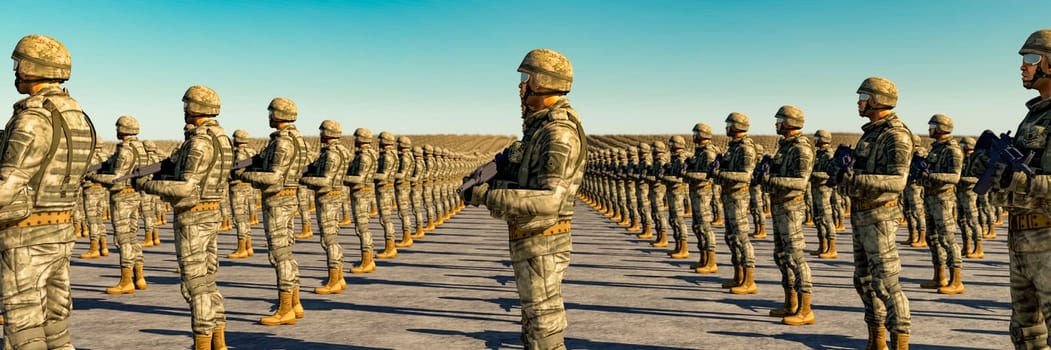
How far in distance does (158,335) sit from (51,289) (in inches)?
110

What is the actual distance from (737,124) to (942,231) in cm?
352

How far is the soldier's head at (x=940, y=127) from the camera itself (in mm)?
12531

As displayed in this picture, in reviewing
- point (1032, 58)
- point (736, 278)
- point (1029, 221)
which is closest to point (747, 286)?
point (736, 278)

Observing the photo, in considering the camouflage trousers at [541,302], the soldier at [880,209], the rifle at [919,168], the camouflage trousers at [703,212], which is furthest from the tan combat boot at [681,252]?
the camouflage trousers at [541,302]

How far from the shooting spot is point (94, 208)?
570 inches

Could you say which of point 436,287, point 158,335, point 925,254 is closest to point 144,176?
point 158,335

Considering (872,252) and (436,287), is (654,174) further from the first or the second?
(872,252)

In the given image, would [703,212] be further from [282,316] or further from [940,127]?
[282,316]

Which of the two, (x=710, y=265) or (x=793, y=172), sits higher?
(x=793, y=172)

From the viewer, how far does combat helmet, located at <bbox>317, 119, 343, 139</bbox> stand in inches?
472

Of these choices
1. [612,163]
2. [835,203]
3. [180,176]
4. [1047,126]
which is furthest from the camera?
[612,163]

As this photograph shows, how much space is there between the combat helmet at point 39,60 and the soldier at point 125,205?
5.40 metres

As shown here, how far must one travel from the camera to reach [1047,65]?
4848mm

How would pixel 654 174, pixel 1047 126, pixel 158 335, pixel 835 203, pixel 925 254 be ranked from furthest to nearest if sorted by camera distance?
pixel 835 203
pixel 654 174
pixel 925 254
pixel 158 335
pixel 1047 126
